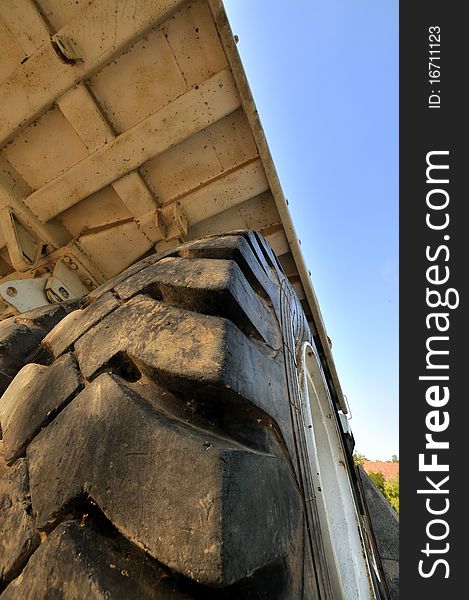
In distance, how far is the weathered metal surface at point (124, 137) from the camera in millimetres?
1263

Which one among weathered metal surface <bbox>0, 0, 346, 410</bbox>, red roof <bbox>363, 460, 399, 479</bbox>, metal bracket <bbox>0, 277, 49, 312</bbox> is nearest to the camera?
weathered metal surface <bbox>0, 0, 346, 410</bbox>

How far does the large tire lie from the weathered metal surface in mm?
1022

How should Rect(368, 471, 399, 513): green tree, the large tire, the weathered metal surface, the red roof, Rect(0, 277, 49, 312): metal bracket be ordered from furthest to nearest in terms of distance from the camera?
the red roof < Rect(368, 471, 399, 513): green tree < Rect(0, 277, 49, 312): metal bracket < the weathered metal surface < the large tire

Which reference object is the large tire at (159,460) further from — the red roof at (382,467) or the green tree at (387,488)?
the red roof at (382,467)

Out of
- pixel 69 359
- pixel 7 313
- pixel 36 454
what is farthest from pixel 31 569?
pixel 7 313

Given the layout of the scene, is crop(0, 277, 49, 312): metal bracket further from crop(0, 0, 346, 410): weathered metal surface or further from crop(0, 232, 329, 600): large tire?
crop(0, 232, 329, 600): large tire

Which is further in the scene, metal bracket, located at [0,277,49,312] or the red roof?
the red roof

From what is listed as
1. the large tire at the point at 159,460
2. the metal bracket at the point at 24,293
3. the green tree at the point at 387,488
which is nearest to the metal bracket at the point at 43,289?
→ the metal bracket at the point at 24,293

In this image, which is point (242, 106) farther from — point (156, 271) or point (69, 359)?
point (69, 359)

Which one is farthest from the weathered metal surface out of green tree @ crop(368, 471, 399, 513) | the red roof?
the red roof

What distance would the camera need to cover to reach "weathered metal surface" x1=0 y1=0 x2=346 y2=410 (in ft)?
4.14

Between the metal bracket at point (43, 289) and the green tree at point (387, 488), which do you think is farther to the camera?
the green tree at point (387, 488)

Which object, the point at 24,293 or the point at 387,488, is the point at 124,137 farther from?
the point at 387,488

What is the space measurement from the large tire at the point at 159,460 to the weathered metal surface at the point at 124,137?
1.02 meters
